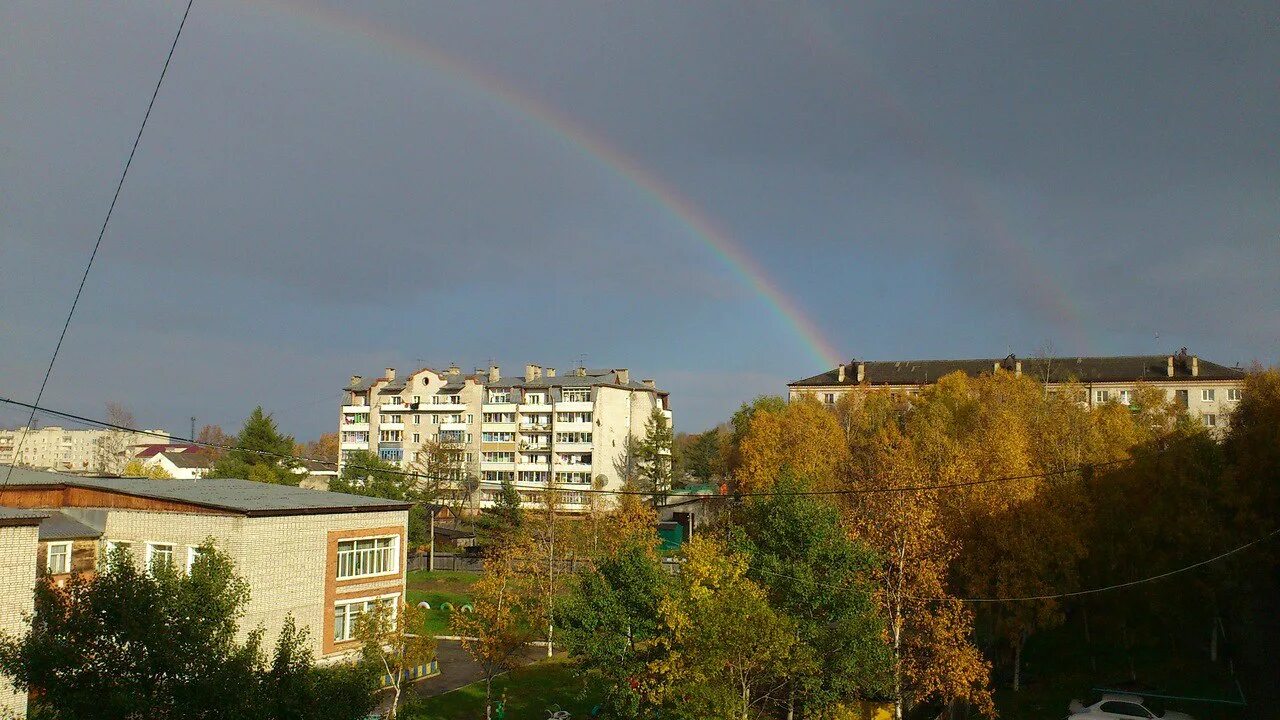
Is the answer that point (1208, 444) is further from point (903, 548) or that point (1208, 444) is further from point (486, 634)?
point (486, 634)

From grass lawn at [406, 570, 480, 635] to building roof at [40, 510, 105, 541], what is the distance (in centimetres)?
1500

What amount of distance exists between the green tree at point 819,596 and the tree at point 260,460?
47549 millimetres

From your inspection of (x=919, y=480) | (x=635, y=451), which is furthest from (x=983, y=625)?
(x=635, y=451)

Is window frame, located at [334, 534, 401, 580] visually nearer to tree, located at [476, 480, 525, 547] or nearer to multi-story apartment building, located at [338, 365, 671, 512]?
tree, located at [476, 480, 525, 547]

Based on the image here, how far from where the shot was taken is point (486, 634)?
999 inches

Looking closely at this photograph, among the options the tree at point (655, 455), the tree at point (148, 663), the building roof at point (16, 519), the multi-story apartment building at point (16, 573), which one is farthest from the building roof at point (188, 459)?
the tree at point (148, 663)

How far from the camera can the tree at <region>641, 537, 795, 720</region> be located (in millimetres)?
17750

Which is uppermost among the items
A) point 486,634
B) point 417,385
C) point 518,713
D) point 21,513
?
point 417,385

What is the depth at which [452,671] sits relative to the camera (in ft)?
101

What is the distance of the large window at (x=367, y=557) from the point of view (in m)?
27.3

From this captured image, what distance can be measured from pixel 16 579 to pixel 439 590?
30.4 m

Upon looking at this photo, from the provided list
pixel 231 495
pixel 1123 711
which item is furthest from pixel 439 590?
pixel 1123 711

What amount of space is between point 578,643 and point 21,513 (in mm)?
13301

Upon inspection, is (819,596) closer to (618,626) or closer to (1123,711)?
(618,626)
